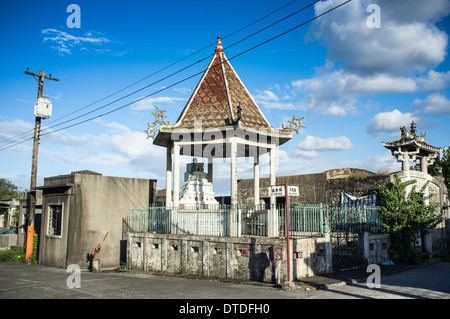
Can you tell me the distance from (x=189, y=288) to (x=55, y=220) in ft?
38.1

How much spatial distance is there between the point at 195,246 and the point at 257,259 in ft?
10.4

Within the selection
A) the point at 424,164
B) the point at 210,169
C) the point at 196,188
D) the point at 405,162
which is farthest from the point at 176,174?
the point at 424,164

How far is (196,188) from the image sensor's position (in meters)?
19.5

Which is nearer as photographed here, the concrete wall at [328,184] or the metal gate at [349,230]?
the metal gate at [349,230]

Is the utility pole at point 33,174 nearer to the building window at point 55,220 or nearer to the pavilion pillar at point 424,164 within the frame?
the building window at point 55,220

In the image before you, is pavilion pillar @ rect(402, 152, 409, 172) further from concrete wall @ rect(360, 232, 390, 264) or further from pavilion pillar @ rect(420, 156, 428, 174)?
concrete wall @ rect(360, 232, 390, 264)

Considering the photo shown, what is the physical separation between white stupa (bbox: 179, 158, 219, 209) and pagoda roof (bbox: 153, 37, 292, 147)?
2.10m

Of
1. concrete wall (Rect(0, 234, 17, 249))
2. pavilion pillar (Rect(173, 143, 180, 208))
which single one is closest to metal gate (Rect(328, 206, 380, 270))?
pavilion pillar (Rect(173, 143, 180, 208))

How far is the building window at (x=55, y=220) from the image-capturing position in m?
20.1

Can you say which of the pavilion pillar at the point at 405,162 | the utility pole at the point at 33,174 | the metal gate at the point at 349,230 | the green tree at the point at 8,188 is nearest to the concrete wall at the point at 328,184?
the pavilion pillar at the point at 405,162

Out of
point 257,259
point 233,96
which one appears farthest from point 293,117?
point 257,259

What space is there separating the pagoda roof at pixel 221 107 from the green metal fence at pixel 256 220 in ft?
12.3

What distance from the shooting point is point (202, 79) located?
1906 cm

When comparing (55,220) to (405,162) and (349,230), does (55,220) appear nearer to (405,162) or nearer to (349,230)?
(349,230)
